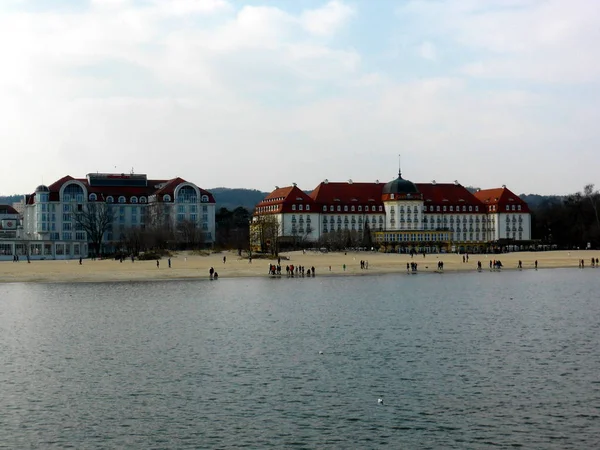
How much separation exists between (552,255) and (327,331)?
8793 centimetres

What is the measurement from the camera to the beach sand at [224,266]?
77.1 m

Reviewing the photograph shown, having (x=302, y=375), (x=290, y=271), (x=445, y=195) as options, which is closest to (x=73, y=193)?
(x=290, y=271)

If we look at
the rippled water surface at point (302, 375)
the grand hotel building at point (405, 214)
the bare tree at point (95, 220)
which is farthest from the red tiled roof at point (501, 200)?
the rippled water surface at point (302, 375)

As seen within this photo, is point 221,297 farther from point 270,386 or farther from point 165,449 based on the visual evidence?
point 165,449

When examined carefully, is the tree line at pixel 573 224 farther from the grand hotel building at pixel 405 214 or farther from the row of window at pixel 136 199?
the row of window at pixel 136 199

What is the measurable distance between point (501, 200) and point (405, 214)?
1883cm

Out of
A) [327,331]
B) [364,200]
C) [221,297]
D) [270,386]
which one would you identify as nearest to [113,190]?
[364,200]

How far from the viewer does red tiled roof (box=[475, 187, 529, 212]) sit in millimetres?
149625

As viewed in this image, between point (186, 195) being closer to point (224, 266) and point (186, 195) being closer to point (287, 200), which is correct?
point (287, 200)

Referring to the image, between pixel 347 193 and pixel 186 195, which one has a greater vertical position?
pixel 347 193

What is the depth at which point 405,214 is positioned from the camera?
147 m

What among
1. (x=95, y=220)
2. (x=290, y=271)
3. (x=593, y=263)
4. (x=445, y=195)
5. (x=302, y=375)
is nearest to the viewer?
(x=302, y=375)

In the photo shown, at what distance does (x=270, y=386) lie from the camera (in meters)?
25.5

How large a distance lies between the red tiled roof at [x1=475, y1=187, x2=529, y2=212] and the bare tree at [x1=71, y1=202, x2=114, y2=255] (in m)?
70.3
